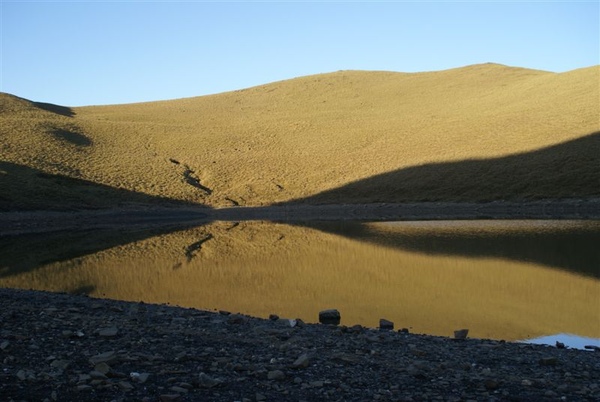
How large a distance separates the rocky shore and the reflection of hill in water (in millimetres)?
10546

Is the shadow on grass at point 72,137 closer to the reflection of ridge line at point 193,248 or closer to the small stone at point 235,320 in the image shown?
the reflection of ridge line at point 193,248

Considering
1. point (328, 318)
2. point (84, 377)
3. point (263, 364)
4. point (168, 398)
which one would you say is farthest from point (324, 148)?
point (168, 398)

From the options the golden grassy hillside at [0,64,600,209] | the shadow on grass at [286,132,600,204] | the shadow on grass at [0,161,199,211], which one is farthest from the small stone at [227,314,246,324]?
the shadow on grass at [286,132,600,204]

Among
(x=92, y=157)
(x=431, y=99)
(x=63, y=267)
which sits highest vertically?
(x=431, y=99)

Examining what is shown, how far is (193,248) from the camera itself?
3130 centimetres

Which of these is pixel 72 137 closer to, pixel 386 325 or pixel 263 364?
pixel 386 325

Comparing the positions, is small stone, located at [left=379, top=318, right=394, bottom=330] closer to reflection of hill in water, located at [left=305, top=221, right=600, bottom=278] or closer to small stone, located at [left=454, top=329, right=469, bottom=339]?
small stone, located at [left=454, top=329, right=469, bottom=339]

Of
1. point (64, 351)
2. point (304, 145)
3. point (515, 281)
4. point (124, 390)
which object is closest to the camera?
point (124, 390)

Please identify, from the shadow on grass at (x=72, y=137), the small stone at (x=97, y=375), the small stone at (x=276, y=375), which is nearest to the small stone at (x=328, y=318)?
the small stone at (x=276, y=375)

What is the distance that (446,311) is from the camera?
46.9 feet

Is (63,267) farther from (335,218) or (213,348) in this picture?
(335,218)

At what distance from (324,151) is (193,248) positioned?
52.5m

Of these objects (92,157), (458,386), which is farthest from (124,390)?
(92,157)

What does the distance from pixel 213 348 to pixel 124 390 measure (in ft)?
7.82
